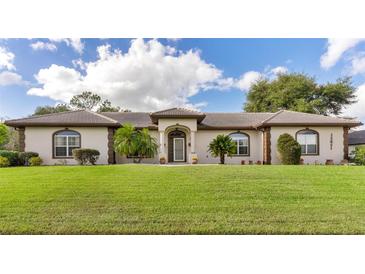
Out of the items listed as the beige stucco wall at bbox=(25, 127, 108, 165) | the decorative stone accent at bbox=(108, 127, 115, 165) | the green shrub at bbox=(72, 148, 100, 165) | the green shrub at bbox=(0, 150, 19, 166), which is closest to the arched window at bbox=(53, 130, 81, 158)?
the beige stucco wall at bbox=(25, 127, 108, 165)

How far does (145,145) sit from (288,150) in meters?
9.53

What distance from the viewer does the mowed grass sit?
588 centimetres

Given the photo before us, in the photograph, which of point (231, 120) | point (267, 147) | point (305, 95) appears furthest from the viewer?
point (305, 95)

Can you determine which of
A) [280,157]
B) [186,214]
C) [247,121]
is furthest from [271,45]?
[247,121]

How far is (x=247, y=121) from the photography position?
1939cm

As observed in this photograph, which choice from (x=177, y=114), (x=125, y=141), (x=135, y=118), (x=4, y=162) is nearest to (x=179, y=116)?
(x=177, y=114)

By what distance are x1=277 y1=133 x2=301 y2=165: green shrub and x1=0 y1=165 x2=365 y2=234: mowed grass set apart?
5479 millimetres

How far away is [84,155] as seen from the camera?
1578 centimetres

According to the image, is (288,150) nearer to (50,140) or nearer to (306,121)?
(306,121)

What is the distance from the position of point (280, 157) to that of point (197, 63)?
9496 millimetres

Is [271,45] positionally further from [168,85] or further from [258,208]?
[258,208]

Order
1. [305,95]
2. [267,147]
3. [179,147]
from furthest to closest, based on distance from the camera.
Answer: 1. [305,95]
2. [179,147]
3. [267,147]
